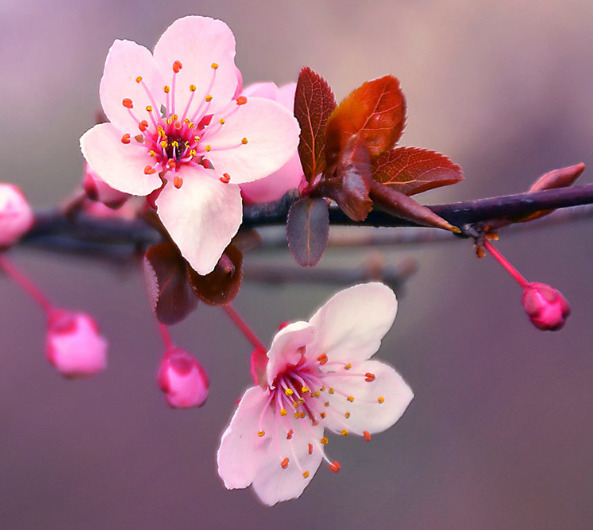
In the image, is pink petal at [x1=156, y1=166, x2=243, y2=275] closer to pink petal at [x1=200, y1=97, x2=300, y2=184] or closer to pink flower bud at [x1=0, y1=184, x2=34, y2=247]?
pink petal at [x1=200, y1=97, x2=300, y2=184]

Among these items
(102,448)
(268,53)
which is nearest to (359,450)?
(102,448)

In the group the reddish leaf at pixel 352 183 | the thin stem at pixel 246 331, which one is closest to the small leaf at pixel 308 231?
the reddish leaf at pixel 352 183

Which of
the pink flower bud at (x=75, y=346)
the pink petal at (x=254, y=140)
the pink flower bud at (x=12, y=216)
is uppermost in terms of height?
the pink petal at (x=254, y=140)

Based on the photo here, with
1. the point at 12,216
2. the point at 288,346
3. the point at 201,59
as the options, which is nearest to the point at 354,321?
the point at 288,346

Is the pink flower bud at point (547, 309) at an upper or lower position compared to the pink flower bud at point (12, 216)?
upper

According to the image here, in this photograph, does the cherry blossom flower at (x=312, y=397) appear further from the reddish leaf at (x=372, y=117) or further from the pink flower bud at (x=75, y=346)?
the pink flower bud at (x=75, y=346)

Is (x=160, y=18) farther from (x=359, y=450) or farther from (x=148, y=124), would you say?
(x=148, y=124)

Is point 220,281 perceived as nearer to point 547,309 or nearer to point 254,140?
point 254,140
